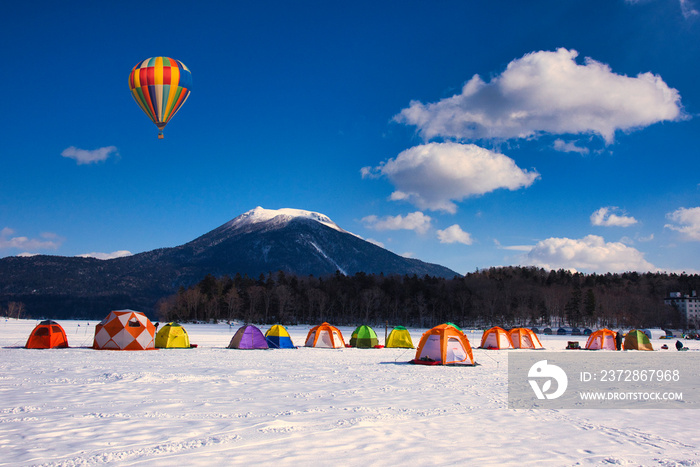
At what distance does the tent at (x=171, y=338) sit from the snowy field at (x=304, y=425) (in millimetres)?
12437

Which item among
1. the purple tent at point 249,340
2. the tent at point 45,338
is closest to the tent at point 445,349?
the purple tent at point 249,340

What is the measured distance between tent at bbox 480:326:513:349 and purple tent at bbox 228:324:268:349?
15186 millimetres

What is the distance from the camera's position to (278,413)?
9.05m

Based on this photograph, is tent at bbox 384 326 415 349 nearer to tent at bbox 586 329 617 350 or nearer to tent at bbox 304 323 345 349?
tent at bbox 304 323 345 349

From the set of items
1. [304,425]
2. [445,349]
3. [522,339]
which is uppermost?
[445,349]

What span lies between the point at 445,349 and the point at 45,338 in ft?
67.5

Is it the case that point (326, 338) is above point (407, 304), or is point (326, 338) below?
below

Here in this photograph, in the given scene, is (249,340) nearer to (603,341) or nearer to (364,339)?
(364,339)

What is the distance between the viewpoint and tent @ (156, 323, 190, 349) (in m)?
26.6

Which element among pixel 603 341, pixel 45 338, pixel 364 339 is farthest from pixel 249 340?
pixel 603 341

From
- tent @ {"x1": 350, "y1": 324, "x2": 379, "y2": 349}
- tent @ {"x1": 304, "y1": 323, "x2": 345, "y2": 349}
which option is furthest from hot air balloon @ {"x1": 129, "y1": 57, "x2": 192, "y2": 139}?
tent @ {"x1": 350, "y1": 324, "x2": 379, "y2": 349}


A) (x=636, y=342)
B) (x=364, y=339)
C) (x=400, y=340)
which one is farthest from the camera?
(x=636, y=342)

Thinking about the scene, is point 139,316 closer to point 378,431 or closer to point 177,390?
point 177,390

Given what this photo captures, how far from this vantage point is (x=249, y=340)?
90.1ft
